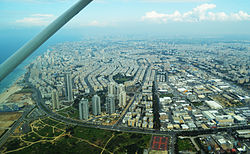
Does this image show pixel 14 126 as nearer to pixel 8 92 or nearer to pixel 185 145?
pixel 8 92

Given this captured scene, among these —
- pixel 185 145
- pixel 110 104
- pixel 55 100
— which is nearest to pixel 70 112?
pixel 55 100

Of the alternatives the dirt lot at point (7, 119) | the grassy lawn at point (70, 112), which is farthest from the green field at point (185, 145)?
the dirt lot at point (7, 119)

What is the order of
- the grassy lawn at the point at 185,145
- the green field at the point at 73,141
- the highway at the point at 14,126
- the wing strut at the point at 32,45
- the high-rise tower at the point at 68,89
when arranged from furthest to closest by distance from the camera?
the high-rise tower at the point at 68,89 < the highway at the point at 14,126 < the green field at the point at 73,141 < the grassy lawn at the point at 185,145 < the wing strut at the point at 32,45

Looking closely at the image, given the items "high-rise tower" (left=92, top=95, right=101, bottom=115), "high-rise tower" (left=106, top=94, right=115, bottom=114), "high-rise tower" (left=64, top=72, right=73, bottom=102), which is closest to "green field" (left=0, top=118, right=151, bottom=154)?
"high-rise tower" (left=92, top=95, right=101, bottom=115)

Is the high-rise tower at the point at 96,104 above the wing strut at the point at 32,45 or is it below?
below

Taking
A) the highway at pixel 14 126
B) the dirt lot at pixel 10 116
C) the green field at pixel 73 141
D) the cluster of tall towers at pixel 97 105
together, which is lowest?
the green field at pixel 73 141

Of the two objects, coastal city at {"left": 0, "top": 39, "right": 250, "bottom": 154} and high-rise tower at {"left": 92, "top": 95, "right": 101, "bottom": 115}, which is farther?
high-rise tower at {"left": 92, "top": 95, "right": 101, "bottom": 115}

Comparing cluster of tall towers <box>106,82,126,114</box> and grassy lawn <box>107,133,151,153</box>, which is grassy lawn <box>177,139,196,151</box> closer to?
grassy lawn <box>107,133,151,153</box>

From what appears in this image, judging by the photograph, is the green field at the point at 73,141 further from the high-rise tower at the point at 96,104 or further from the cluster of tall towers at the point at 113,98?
the cluster of tall towers at the point at 113,98
